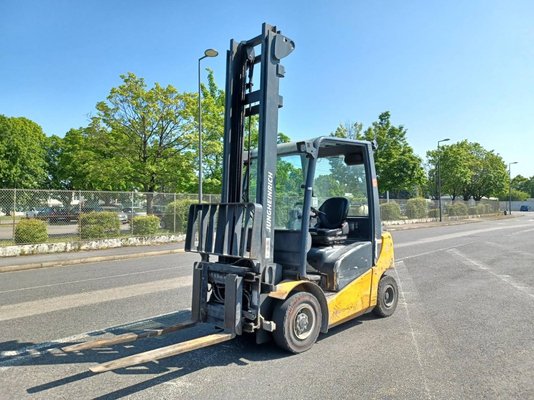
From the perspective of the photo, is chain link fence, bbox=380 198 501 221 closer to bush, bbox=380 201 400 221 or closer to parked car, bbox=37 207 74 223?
bush, bbox=380 201 400 221

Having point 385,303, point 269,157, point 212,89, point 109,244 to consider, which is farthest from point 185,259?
point 212,89

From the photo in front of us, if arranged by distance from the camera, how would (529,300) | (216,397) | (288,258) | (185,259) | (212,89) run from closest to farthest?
(216,397) < (288,258) < (529,300) < (185,259) < (212,89)

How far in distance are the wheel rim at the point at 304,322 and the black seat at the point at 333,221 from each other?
3.57ft

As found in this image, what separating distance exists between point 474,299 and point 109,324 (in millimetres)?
6553

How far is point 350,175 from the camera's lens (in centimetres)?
602

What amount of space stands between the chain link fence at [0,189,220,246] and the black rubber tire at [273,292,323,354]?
1388 centimetres

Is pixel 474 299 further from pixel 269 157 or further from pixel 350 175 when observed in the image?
pixel 269 157

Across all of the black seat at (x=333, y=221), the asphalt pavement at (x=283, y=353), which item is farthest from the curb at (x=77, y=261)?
the black seat at (x=333, y=221)

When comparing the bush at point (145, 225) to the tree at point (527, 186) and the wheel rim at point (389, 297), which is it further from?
the tree at point (527, 186)

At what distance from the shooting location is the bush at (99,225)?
657 inches

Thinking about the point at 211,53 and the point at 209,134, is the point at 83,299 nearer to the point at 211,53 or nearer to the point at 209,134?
the point at 211,53

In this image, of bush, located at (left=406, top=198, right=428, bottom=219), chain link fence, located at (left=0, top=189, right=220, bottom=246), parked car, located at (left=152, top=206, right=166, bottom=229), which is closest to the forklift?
chain link fence, located at (left=0, top=189, right=220, bottom=246)

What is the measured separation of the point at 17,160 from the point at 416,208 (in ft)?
137

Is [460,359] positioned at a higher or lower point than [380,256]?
lower
